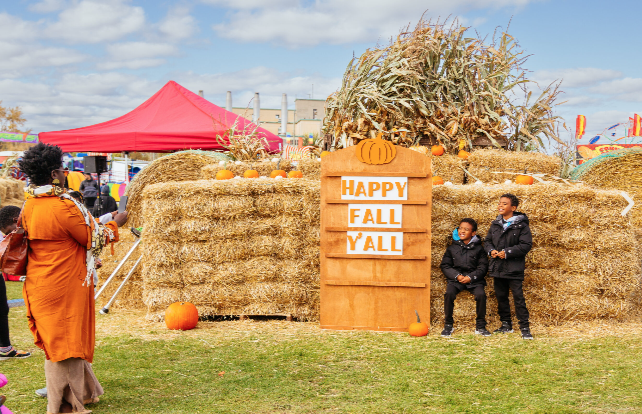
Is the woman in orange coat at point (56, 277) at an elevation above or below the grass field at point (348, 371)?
above

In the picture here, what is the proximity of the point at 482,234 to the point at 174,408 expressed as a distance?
4.16 metres

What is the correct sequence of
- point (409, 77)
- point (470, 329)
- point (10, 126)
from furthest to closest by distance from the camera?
point (10, 126)
point (409, 77)
point (470, 329)

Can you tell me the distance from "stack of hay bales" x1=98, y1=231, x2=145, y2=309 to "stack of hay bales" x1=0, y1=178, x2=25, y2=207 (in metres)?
9.29

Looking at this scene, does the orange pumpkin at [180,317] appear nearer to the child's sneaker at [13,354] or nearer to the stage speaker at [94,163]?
the child's sneaker at [13,354]

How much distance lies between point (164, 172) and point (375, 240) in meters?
5.18

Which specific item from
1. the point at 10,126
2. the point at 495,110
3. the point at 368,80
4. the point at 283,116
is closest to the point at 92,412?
the point at 368,80

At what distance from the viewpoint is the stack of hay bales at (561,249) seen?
6.61 metres

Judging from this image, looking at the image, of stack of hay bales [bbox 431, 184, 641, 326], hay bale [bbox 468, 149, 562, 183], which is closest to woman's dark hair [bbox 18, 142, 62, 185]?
stack of hay bales [bbox 431, 184, 641, 326]

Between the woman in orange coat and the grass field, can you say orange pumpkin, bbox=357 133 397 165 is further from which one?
the woman in orange coat

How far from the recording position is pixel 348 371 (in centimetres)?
502

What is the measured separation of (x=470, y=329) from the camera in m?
6.58

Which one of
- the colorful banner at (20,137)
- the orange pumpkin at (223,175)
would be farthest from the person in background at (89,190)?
the colorful banner at (20,137)

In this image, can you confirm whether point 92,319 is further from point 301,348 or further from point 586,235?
point 586,235

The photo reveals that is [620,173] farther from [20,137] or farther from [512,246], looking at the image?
[20,137]
